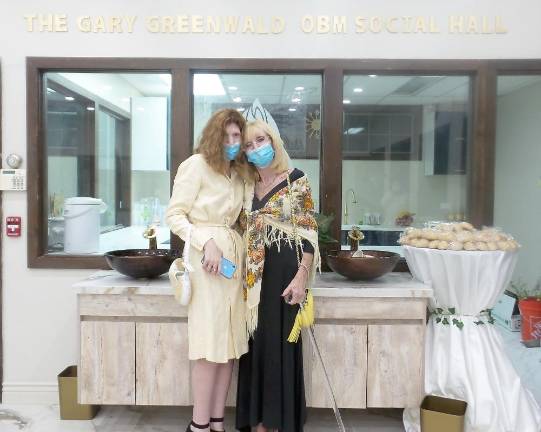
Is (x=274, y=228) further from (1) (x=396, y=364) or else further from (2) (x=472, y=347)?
(2) (x=472, y=347)

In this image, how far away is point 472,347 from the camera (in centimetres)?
252

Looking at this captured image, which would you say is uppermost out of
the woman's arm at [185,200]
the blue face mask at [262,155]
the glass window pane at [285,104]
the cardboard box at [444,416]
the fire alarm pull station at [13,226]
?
the glass window pane at [285,104]

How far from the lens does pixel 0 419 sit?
282 centimetres

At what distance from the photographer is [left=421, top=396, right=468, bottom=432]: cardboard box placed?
7.82 feet

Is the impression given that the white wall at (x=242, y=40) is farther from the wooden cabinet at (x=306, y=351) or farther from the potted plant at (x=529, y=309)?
the potted plant at (x=529, y=309)

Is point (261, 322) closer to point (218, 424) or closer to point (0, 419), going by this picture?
point (218, 424)

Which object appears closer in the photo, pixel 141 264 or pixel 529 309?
pixel 141 264

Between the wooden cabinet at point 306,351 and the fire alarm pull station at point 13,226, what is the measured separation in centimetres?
79

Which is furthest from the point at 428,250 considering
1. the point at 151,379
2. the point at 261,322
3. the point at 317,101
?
the point at 151,379

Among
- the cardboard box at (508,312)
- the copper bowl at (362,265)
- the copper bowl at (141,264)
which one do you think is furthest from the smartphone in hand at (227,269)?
the cardboard box at (508,312)

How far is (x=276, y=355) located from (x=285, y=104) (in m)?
1.57

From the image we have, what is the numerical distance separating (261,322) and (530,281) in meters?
2.14

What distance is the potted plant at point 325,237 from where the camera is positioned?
2.82 metres

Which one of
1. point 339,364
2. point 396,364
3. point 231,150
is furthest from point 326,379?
point 231,150
